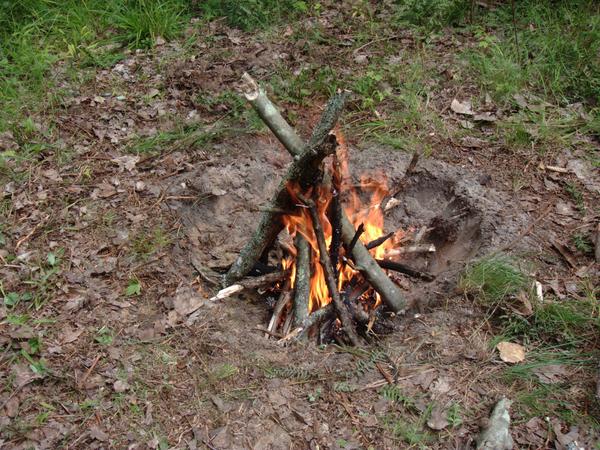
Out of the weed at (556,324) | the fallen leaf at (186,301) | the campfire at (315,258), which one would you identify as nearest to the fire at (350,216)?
the campfire at (315,258)

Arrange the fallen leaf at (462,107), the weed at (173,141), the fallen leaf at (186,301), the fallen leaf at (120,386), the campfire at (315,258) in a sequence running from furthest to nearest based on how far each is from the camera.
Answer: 1. the fallen leaf at (462,107)
2. the weed at (173,141)
3. the fallen leaf at (186,301)
4. the campfire at (315,258)
5. the fallen leaf at (120,386)

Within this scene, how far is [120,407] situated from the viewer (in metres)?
2.86

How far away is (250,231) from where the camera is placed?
4.04 m

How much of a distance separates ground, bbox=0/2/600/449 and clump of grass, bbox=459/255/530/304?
1 cm

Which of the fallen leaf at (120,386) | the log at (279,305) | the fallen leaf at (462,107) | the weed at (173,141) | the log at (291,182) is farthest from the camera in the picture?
the fallen leaf at (462,107)

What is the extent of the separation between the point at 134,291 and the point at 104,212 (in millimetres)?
745

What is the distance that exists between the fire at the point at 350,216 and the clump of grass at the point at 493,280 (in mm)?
692

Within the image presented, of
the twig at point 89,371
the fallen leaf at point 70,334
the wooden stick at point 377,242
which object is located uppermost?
the fallen leaf at point 70,334

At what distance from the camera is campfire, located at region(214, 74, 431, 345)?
3.06 metres

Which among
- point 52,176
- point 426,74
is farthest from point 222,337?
point 426,74

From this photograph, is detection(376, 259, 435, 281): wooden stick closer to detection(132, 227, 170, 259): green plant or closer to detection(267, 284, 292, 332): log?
detection(267, 284, 292, 332): log

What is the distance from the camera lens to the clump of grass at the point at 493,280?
331cm

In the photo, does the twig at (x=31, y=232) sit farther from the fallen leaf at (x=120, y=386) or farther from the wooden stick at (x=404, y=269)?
the wooden stick at (x=404, y=269)

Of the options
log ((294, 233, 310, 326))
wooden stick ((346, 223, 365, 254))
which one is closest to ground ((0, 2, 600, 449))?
log ((294, 233, 310, 326))
